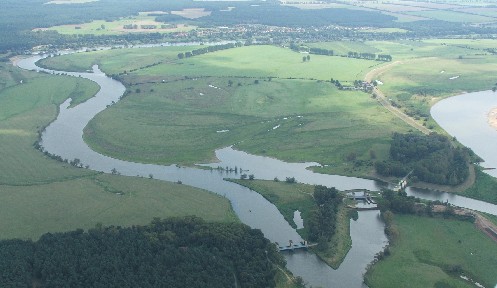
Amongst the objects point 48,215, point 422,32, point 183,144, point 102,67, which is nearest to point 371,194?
point 183,144

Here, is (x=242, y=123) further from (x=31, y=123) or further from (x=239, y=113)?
(x=31, y=123)

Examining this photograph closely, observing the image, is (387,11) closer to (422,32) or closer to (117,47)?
(422,32)

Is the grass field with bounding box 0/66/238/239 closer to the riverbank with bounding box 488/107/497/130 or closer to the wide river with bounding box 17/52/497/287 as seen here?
the wide river with bounding box 17/52/497/287

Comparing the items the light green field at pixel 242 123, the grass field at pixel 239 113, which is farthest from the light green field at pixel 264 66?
the light green field at pixel 242 123

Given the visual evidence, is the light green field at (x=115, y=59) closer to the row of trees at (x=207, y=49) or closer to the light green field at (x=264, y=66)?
the row of trees at (x=207, y=49)

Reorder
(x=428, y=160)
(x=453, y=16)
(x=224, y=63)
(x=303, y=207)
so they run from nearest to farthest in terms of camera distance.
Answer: (x=303, y=207) → (x=428, y=160) → (x=224, y=63) → (x=453, y=16)

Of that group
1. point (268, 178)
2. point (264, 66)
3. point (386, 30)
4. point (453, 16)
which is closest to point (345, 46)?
point (386, 30)

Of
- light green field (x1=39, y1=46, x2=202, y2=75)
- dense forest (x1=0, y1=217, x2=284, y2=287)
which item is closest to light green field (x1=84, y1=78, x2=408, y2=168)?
light green field (x1=39, y1=46, x2=202, y2=75)
